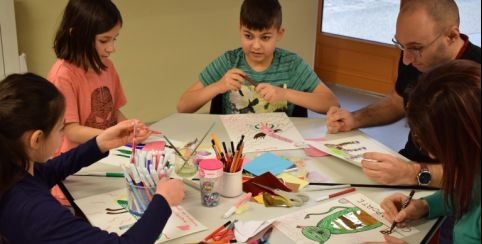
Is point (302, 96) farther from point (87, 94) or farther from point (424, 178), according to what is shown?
point (87, 94)

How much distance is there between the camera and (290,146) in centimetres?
190

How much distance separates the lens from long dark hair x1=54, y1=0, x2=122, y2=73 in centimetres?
196

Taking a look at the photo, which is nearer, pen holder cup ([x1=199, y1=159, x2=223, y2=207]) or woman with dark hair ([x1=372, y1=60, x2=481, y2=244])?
woman with dark hair ([x1=372, y1=60, x2=481, y2=244])

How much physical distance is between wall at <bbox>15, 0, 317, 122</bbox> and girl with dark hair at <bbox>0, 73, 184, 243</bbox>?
1920mm

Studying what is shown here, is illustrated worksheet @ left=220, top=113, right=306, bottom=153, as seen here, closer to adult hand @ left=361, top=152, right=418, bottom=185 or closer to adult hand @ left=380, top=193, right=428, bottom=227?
adult hand @ left=361, top=152, right=418, bottom=185

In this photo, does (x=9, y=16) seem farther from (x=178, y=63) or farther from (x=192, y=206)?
(x=192, y=206)

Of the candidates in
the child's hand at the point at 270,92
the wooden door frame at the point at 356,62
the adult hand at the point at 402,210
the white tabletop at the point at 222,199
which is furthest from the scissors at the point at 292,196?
the wooden door frame at the point at 356,62

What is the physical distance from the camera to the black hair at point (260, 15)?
7.14 ft

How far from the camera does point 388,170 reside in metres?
1.57

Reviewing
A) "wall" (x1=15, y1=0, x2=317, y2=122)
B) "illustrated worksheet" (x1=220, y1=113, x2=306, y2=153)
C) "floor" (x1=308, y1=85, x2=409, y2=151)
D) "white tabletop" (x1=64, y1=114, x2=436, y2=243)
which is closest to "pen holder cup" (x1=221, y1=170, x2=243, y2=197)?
"white tabletop" (x1=64, y1=114, x2=436, y2=243)

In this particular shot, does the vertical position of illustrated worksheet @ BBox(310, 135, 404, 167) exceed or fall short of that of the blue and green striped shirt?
it falls short

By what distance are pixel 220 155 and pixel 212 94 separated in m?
0.72

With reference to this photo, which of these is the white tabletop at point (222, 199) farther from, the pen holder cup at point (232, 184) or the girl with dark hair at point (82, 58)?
the girl with dark hair at point (82, 58)

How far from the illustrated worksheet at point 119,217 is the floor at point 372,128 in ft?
6.76
